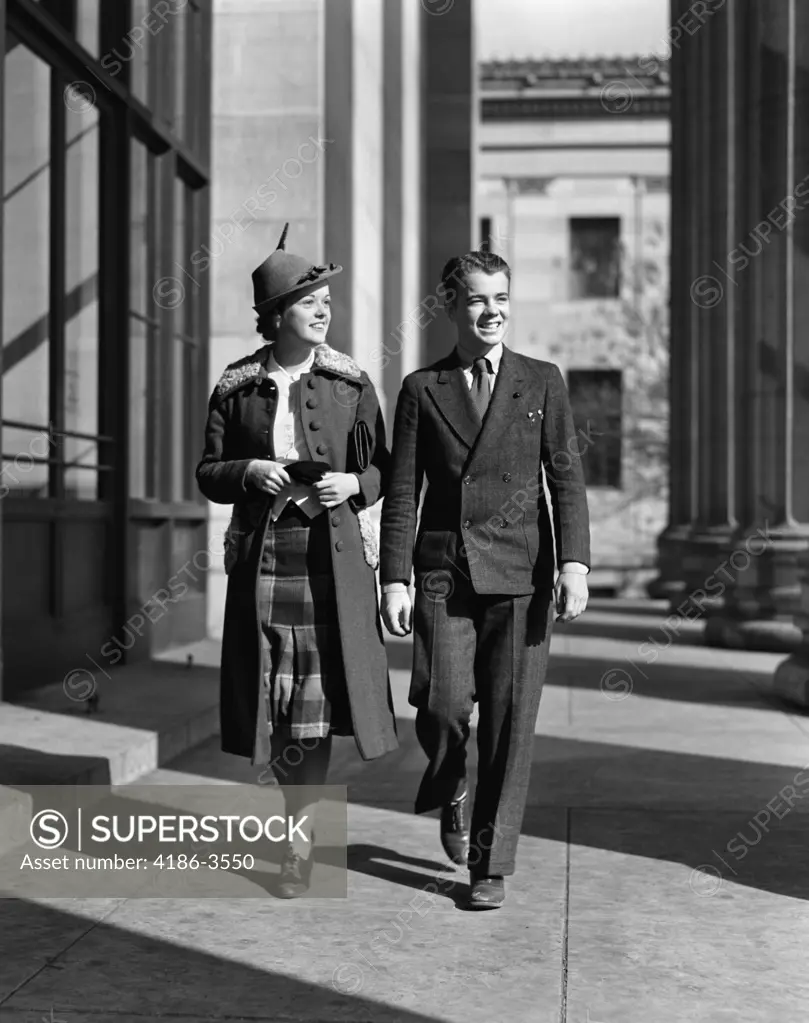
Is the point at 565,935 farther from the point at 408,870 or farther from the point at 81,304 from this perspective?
the point at 81,304

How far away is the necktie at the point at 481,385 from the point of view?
5.42 metres

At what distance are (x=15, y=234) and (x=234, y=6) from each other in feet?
20.0

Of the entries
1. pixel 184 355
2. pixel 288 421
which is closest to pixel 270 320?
pixel 288 421

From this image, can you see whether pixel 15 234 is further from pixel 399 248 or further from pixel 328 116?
pixel 399 248

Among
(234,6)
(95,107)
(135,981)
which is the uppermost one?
(234,6)

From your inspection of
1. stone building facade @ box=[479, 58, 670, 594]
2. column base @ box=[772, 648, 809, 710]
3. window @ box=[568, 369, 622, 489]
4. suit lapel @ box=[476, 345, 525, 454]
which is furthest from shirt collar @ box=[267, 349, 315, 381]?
stone building facade @ box=[479, 58, 670, 594]

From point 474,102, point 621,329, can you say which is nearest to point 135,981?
point 474,102

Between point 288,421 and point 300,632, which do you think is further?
point 288,421

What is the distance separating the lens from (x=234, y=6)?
15164 millimetres

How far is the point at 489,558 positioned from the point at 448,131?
25473 mm

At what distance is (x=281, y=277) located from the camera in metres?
5.43

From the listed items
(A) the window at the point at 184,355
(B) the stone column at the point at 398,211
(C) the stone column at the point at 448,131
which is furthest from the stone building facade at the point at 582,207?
(A) the window at the point at 184,355

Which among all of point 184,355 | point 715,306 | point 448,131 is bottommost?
point 184,355

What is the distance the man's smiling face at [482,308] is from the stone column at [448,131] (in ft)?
77.7
